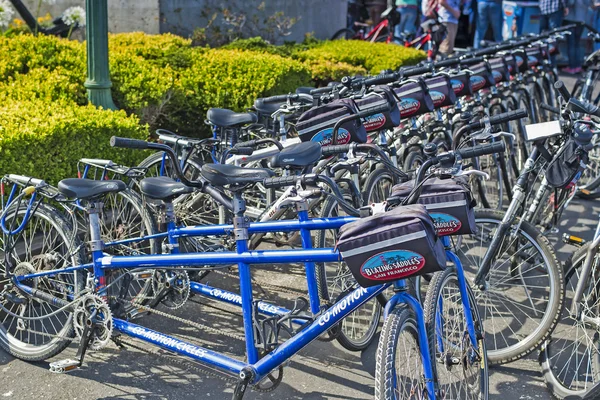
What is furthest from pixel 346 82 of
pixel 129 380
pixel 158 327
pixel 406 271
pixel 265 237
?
pixel 406 271

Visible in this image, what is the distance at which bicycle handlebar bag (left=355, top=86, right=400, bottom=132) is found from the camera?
5242 mm

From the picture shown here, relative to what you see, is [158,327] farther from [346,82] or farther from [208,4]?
[208,4]

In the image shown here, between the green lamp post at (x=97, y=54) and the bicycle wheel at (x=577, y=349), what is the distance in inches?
160

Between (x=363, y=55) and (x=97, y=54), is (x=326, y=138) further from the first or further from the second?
(x=363, y=55)

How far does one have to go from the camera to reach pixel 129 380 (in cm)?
431

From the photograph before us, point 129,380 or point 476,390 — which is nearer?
point 476,390

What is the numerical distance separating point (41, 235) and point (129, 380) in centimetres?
116

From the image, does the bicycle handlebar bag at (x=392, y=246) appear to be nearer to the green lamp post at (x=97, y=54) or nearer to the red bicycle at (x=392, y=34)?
the green lamp post at (x=97, y=54)

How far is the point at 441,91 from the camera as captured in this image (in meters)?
6.02

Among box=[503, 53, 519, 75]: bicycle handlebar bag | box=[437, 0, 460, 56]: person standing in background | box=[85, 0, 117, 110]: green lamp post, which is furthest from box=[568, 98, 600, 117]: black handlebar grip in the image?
box=[437, 0, 460, 56]: person standing in background

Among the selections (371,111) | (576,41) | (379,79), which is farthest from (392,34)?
(371,111)

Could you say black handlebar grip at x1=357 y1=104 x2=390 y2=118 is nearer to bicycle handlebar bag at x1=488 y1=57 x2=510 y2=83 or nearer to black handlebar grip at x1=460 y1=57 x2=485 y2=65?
black handlebar grip at x1=460 y1=57 x2=485 y2=65

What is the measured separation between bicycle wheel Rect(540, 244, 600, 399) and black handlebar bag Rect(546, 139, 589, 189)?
1.76ft

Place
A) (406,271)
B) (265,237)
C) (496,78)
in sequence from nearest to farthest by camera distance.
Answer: (406,271) < (265,237) < (496,78)
